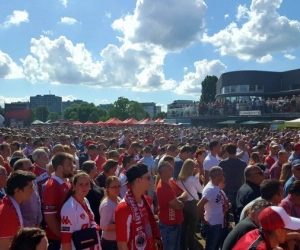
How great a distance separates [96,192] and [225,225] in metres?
2.13

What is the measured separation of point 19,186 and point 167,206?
2.37m

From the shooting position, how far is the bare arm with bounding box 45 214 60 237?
14.1 ft

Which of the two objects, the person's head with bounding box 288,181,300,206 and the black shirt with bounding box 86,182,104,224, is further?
the black shirt with bounding box 86,182,104,224

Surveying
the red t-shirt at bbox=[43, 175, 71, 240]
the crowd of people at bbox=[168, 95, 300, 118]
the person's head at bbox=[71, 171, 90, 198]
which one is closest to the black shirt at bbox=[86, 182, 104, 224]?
the red t-shirt at bbox=[43, 175, 71, 240]

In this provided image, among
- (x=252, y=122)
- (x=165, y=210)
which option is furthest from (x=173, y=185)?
(x=252, y=122)

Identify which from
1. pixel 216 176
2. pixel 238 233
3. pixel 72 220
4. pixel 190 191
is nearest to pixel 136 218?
pixel 72 220

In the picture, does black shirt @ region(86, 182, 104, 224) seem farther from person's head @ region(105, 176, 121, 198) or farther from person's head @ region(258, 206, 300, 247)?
person's head @ region(258, 206, 300, 247)

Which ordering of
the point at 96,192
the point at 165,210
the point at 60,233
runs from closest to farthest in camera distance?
the point at 60,233 → the point at 96,192 → the point at 165,210

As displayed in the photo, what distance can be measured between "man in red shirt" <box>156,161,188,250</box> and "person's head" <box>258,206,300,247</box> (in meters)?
2.70

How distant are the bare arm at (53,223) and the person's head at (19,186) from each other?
46cm

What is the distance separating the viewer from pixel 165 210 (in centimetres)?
564

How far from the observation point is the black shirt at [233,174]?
7379 millimetres

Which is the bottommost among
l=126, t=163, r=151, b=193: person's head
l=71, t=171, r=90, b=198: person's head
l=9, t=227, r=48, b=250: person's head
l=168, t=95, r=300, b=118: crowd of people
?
l=9, t=227, r=48, b=250: person's head

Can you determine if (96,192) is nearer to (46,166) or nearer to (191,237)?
(46,166)
